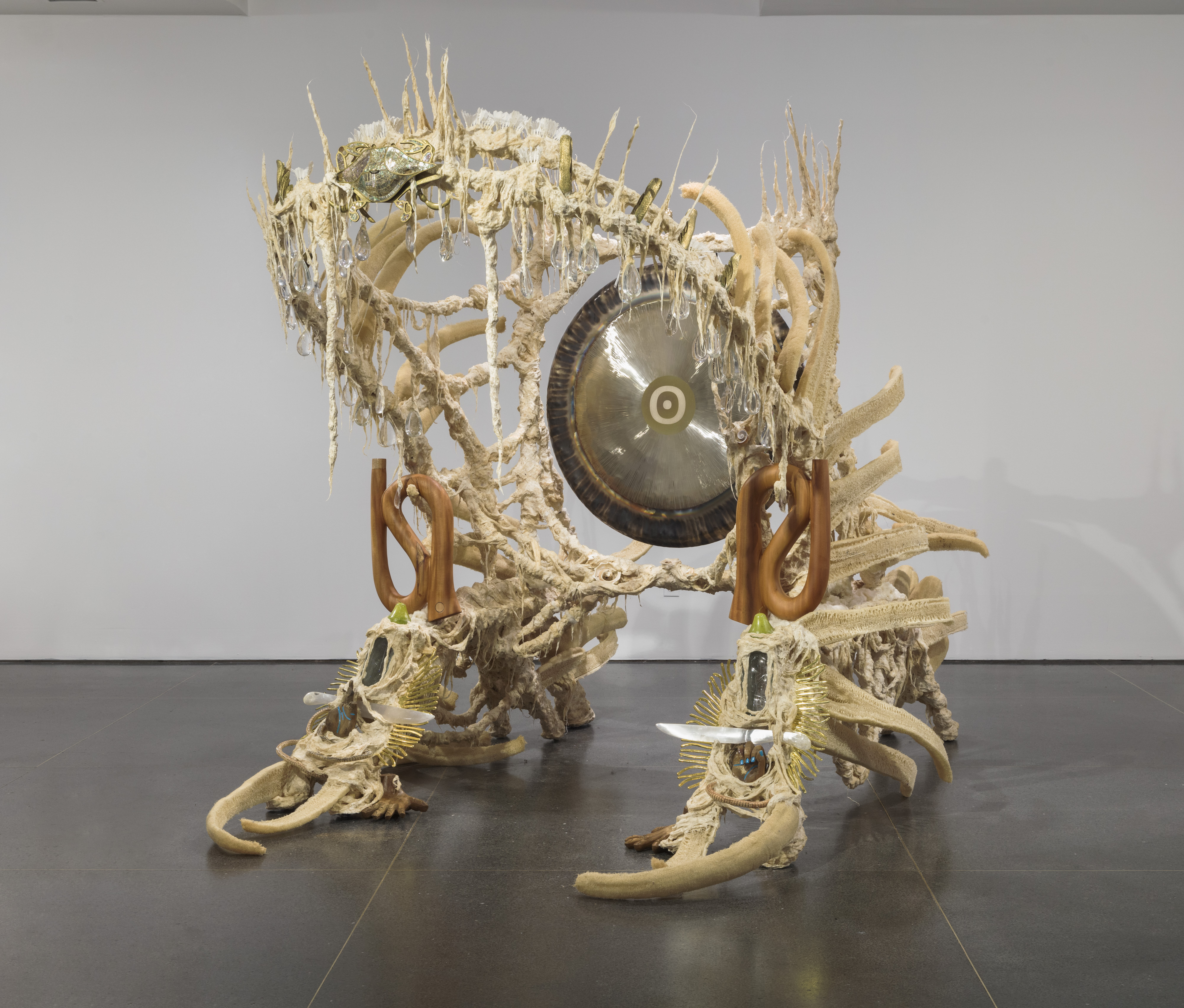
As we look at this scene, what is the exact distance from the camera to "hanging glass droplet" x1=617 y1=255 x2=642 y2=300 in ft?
9.32

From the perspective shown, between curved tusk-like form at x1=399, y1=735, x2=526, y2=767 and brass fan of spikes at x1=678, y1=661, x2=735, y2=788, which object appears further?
curved tusk-like form at x1=399, y1=735, x2=526, y2=767

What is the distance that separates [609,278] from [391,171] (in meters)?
3.13

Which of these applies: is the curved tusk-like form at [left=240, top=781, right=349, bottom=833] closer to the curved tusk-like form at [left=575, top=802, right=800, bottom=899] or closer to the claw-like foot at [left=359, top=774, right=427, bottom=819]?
the claw-like foot at [left=359, top=774, right=427, bottom=819]

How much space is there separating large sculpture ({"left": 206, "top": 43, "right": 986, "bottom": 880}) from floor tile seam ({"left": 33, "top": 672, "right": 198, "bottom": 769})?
1255 mm

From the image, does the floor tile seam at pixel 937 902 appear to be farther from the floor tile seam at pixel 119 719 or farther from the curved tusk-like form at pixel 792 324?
the floor tile seam at pixel 119 719

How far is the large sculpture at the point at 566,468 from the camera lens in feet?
9.46

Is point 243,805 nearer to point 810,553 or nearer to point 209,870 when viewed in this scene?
point 209,870

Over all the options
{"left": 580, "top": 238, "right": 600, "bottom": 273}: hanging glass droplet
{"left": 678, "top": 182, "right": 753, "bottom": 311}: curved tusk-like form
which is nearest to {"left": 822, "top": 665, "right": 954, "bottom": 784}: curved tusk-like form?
{"left": 678, "top": 182, "right": 753, "bottom": 311}: curved tusk-like form

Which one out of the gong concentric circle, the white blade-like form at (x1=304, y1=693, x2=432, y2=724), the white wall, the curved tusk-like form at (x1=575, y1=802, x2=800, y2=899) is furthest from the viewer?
the white wall

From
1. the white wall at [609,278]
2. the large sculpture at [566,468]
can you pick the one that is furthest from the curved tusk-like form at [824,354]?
the white wall at [609,278]

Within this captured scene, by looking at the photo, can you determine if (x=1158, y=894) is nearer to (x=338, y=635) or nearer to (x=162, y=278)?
(x=338, y=635)

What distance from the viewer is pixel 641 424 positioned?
397 centimetres

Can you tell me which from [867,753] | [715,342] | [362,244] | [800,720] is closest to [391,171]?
[362,244]

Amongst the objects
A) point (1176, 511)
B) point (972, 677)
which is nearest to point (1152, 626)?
point (1176, 511)
